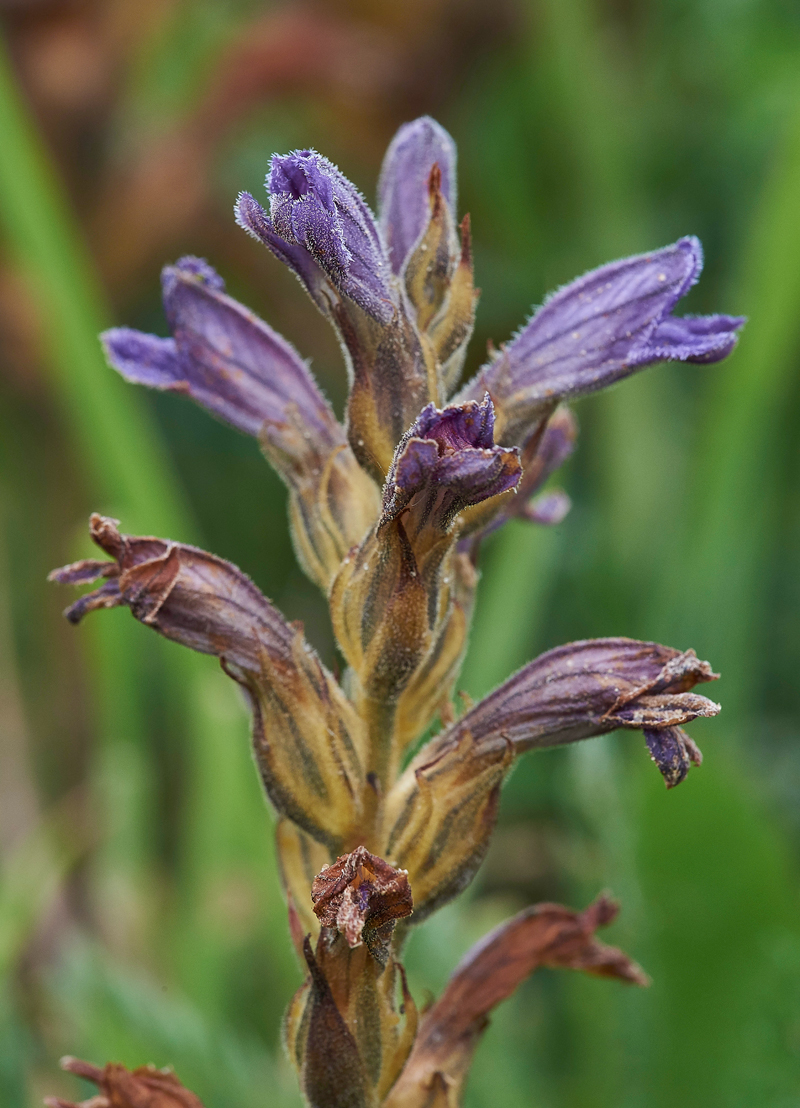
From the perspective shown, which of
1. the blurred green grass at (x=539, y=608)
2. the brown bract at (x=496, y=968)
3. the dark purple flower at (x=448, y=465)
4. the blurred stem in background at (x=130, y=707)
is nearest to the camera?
the dark purple flower at (x=448, y=465)

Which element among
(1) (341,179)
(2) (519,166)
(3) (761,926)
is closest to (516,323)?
(2) (519,166)

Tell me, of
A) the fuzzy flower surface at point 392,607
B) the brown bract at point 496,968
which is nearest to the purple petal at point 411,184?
the fuzzy flower surface at point 392,607

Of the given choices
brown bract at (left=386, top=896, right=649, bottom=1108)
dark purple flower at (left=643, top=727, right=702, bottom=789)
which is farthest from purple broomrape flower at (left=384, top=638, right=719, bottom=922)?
brown bract at (left=386, top=896, right=649, bottom=1108)

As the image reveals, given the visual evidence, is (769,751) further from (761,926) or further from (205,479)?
(205,479)

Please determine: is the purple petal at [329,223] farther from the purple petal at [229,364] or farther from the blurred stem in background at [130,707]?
the blurred stem in background at [130,707]

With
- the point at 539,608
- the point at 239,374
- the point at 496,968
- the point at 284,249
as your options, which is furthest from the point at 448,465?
the point at 539,608

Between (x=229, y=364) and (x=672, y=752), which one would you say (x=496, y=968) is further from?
(x=229, y=364)
